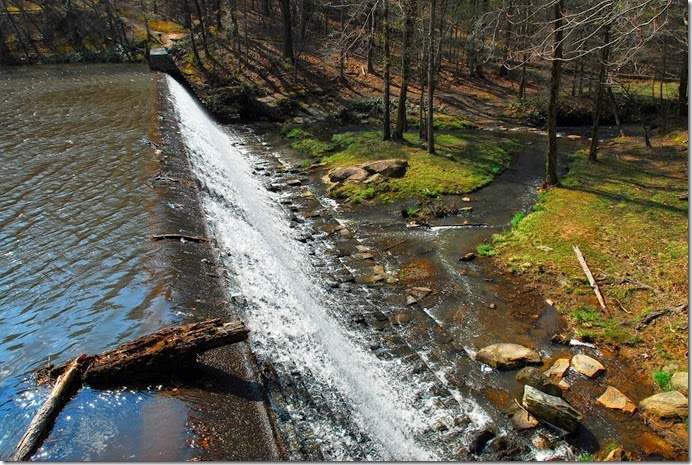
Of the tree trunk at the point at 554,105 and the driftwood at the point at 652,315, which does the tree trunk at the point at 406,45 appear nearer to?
the tree trunk at the point at 554,105

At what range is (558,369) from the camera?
27.1 ft

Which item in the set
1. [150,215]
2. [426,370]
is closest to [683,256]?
[426,370]

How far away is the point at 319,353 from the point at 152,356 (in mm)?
3088

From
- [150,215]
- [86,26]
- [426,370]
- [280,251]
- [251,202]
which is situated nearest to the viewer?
[426,370]

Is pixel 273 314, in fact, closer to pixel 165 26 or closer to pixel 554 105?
pixel 554 105

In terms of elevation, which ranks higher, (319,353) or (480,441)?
(319,353)

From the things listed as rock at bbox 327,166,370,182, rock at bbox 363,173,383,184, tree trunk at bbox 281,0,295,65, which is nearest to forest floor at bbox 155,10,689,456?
rock at bbox 363,173,383,184

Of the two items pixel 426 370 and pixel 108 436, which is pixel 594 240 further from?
pixel 108 436

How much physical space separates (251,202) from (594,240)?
401 inches

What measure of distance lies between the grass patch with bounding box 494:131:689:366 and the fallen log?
23.5 feet

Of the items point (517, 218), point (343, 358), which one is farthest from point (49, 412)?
point (517, 218)

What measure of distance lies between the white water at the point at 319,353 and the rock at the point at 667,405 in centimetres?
273

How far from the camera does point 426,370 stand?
8383 mm

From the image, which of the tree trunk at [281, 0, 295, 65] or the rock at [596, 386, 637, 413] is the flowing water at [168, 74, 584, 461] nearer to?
the rock at [596, 386, 637, 413]
